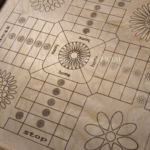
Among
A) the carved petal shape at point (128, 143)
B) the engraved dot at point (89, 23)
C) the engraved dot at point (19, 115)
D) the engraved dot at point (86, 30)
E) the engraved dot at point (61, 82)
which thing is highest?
the engraved dot at point (89, 23)

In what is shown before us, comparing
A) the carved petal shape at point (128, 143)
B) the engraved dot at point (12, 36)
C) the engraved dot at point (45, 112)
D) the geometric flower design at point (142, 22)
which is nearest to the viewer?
the carved petal shape at point (128, 143)

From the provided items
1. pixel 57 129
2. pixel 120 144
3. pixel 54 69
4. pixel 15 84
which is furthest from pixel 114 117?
pixel 15 84

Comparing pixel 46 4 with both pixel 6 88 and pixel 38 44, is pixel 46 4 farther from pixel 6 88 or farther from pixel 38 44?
pixel 6 88

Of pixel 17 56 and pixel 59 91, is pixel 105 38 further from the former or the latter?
pixel 17 56

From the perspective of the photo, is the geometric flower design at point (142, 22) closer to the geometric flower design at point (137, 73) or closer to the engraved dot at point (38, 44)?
the geometric flower design at point (137, 73)

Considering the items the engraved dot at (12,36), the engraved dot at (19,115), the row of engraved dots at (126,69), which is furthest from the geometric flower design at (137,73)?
the engraved dot at (12,36)

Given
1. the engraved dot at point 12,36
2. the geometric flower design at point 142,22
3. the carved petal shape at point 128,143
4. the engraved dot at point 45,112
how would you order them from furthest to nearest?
1. the engraved dot at point 12,36
2. the geometric flower design at point 142,22
3. the engraved dot at point 45,112
4. the carved petal shape at point 128,143

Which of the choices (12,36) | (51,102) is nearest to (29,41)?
(12,36)
